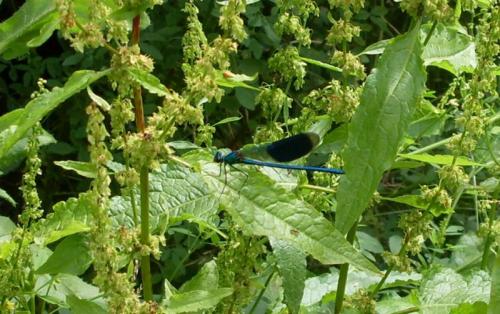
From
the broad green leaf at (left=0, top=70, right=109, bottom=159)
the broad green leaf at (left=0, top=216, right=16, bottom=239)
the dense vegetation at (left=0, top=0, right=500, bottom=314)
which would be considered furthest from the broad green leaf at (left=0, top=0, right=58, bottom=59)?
the broad green leaf at (left=0, top=216, right=16, bottom=239)

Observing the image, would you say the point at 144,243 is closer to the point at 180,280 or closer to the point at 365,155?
the point at 365,155

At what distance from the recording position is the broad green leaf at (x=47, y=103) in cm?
91

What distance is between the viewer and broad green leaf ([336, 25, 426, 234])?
37.2 inches

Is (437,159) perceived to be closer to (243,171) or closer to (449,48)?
(449,48)

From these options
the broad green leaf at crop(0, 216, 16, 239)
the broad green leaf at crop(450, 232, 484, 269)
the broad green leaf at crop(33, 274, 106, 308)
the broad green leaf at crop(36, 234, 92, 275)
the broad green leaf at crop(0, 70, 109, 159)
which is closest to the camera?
the broad green leaf at crop(0, 70, 109, 159)

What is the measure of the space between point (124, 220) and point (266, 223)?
0.87 feet

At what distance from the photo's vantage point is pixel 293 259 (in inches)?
44.6

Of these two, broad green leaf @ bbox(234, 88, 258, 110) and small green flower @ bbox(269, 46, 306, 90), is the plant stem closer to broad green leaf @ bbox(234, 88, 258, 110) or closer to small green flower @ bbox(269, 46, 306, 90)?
small green flower @ bbox(269, 46, 306, 90)

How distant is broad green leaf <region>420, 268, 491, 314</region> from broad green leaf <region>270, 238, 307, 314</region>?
0.25 metres

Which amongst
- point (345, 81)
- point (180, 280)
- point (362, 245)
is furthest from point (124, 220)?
point (180, 280)

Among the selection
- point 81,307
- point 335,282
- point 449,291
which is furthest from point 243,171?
point 335,282

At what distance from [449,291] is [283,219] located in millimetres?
484

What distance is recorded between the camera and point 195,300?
3.48 ft

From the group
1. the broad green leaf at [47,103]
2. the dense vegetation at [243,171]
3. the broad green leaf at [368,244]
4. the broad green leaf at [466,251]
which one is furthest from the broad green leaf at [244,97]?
the broad green leaf at [47,103]
